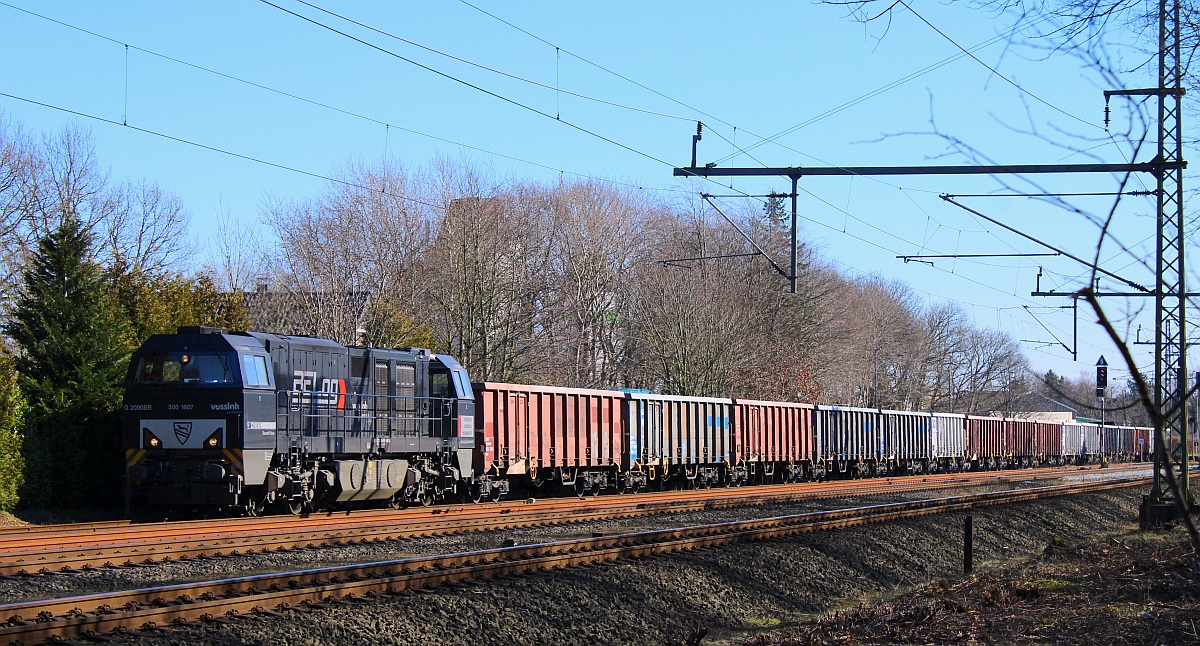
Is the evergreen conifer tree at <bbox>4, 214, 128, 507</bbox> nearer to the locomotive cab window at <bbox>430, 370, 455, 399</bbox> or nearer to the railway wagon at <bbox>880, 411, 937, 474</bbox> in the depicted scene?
the locomotive cab window at <bbox>430, 370, 455, 399</bbox>

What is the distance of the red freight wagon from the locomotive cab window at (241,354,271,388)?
763 inches

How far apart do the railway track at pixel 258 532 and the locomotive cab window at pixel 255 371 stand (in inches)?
89.8

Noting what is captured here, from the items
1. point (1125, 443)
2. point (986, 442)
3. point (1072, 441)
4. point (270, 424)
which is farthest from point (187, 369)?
point (1125, 443)

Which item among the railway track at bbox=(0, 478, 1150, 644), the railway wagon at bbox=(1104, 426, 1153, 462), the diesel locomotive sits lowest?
the railway wagon at bbox=(1104, 426, 1153, 462)

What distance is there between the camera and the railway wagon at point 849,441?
41125 millimetres

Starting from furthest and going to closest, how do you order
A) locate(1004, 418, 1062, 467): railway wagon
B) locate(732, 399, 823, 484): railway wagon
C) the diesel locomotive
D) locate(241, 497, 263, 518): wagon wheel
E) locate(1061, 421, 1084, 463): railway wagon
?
locate(1061, 421, 1084, 463): railway wagon < locate(1004, 418, 1062, 467): railway wagon < locate(732, 399, 823, 484): railway wagon < locate(241, 497, 263, 518): wagon wheel < the diesel locomotive

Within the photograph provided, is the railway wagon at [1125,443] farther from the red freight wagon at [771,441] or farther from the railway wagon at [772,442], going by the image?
the red freight wagon at [771,441]

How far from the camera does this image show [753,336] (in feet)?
175

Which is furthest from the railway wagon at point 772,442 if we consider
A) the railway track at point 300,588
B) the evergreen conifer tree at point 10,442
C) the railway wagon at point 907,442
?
the evergreen conifer tree at point 10,442

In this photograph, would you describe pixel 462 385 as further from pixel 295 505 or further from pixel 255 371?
pixel 255 371

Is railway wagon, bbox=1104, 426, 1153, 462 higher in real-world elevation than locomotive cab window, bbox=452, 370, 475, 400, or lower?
lower

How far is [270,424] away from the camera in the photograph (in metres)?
18.4

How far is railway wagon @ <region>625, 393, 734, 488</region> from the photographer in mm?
30547

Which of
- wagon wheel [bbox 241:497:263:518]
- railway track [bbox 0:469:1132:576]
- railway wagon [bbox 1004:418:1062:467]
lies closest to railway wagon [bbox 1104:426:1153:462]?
railway wagon [bbox 1004:418:1062:467]
